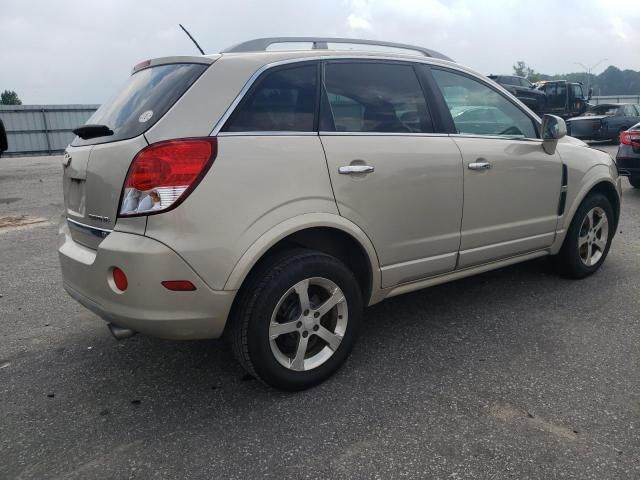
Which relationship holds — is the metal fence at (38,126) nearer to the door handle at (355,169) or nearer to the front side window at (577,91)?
the front side window at (577,91)

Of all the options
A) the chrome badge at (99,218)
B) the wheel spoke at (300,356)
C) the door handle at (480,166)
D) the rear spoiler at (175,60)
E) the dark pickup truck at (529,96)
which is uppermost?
the dark pickup truck at (529,96)

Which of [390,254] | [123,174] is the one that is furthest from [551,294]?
[123,174]

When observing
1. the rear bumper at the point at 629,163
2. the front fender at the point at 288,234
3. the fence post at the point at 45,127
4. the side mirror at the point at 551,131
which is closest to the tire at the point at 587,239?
the side mirror at the point at 551,131

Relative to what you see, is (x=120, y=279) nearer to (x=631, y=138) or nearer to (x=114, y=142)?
(x=114, y=142)

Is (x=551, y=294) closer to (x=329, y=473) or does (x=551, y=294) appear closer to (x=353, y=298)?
(x=353, y=298)

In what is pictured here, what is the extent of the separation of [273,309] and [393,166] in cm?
108

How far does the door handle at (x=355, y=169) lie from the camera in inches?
115

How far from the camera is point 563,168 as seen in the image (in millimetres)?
4180

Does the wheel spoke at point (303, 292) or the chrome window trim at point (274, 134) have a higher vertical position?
the chrome window trim at point (274, 134)

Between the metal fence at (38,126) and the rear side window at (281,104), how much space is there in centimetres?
2491

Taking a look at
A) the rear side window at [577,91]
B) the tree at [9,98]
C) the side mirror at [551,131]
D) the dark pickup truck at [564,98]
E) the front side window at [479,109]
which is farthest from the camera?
the tree at [9,98]

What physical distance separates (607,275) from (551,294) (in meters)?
0.81

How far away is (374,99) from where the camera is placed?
321 cm

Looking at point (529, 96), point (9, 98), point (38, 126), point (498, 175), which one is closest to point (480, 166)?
point (498, 175)
